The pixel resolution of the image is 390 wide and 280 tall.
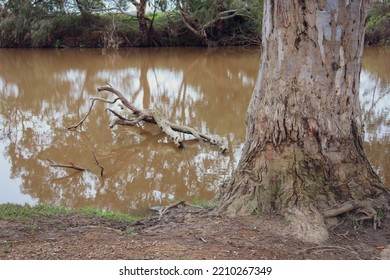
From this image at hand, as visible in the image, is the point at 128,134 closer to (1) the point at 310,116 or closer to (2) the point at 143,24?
(1) the point at 310,116

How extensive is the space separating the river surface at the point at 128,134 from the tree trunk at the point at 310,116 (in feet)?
8.64

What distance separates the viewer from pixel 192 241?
3.46 meters

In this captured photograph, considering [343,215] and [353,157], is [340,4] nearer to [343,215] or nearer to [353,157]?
[353,157]

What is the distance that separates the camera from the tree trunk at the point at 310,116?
3.75 meters

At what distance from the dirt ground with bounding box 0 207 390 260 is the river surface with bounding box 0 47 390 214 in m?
2.34

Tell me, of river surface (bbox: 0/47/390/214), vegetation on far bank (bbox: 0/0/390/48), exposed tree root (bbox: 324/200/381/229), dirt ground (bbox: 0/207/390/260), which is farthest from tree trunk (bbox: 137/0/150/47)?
exposed tree root (bbox: 324/200/381/229)

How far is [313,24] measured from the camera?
3738mm

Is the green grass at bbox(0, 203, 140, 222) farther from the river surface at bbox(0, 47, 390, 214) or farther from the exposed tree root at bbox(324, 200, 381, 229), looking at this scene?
the exposed tree root at bbox(324, 200, 381, 229)

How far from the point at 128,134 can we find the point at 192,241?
6569mm

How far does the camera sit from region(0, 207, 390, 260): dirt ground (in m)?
3.18

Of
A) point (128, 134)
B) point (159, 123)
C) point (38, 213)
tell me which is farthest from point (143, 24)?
point (38, 213)

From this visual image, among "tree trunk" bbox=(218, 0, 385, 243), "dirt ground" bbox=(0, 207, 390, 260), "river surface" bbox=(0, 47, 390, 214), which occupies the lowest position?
"river surface" bbox=(0, 47, 390, 214)

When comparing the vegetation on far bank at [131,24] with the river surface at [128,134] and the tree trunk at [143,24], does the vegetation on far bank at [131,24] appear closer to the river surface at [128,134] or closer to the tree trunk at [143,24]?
the tree trunk at [143,24]

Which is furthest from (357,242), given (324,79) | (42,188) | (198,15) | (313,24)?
(198,15)
